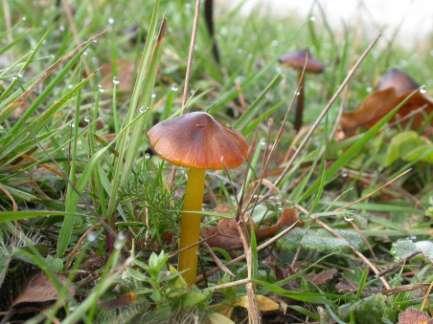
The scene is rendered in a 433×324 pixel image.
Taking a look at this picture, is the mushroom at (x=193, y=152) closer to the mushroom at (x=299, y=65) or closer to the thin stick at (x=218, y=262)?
the thin stick at (x=218, y=262)

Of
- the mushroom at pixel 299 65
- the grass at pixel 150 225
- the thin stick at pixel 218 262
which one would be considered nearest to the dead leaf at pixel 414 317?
the grass at pixel 150 225

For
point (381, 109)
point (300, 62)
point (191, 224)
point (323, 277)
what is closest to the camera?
point (191, 224)

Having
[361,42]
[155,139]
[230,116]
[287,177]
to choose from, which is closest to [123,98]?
[230,116]

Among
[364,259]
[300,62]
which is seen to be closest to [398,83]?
[300,62]

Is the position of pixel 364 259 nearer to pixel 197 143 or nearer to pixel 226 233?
pixel 226 233

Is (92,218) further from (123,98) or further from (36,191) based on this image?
(123,98)

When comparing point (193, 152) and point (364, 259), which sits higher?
point (193, 152)
